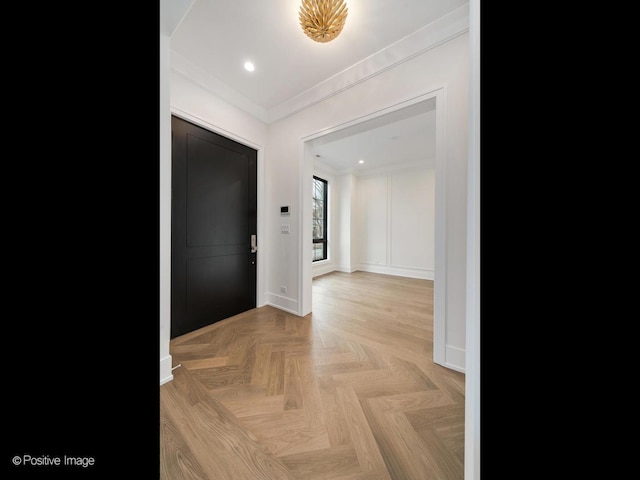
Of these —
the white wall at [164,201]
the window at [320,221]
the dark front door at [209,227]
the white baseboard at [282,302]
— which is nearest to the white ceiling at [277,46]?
the white wall at [164,201]

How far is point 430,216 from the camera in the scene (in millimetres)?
4758

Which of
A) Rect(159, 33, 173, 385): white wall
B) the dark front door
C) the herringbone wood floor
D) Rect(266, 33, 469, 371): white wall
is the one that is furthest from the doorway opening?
Rect(159, 33, 173, 385): white wall

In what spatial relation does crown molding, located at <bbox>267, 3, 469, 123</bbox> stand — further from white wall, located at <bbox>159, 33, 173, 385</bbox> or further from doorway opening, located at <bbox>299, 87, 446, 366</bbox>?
white wall, located at <bbox>159, 33, 173, 385</bbox>

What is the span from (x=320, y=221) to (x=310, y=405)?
444cm

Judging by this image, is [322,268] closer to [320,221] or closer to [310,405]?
[320,221]

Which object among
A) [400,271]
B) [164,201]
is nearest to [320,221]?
[400,271]

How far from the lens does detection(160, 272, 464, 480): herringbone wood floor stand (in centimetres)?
98

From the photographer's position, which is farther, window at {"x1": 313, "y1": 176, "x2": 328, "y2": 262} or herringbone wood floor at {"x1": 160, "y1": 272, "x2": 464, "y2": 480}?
window at {"x1": 313, "y1": 176, "x2": 328, "y2": 262}

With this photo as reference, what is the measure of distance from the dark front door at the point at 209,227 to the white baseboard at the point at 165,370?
67cm

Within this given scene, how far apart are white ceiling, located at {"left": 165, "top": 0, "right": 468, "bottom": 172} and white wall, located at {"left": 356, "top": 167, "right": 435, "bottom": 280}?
3.07 m
